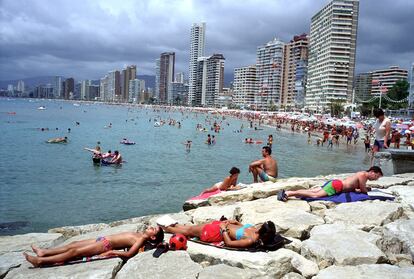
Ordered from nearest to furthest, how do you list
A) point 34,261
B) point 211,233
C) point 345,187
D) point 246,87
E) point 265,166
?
1. point 34,261
2. point 211,233
3. point 345,187
4. point 265,166
5. point 246,87

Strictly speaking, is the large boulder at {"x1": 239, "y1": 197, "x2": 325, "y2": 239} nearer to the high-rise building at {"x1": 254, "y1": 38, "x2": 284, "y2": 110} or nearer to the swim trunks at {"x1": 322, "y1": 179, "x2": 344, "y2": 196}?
the swim trunks at {"x1": 322, "y1": 179, "x2": 344, "y2": 196}

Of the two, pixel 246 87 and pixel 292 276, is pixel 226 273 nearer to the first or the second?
pixel 292 276

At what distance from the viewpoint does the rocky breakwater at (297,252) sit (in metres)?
4.30

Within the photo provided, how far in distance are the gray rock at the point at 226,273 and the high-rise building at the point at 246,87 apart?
16360 cm

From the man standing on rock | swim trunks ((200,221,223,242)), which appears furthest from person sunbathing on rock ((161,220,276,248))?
the man standing on rock

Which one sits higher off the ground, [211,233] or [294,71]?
[294,71]

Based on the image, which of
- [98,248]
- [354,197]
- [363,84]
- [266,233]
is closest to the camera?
[266,233]

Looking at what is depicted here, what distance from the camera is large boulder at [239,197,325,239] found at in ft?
18.4

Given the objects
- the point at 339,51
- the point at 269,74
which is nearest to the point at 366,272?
the point at 339,51

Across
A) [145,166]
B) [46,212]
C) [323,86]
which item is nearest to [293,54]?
[323,86]

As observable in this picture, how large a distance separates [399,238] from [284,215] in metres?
1.69

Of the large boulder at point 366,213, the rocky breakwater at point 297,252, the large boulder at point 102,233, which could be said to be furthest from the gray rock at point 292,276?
the large boulder at point 102,233

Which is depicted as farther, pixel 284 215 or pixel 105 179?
pixel 105 179

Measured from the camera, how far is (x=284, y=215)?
613 centimetres
